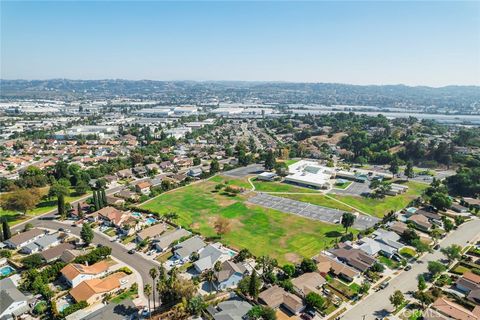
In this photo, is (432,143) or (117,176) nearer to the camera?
(117,176)

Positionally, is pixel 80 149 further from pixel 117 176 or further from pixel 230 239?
pixel 230 239

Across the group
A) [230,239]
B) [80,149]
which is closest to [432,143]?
[230,239]

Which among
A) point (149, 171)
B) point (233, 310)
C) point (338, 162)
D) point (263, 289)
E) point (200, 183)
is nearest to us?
point (233, 310)

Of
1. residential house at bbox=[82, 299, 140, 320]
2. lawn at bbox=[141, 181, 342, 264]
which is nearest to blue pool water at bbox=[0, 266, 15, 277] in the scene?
residential house at bbox=[82, 299, 140, 320]

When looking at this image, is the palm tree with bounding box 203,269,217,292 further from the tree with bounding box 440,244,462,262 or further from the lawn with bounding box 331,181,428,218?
the lawn with bounding box 331,181,428,218

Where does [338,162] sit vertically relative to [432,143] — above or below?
below

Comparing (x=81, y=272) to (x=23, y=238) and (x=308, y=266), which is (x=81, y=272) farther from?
(x=308, y=266)
